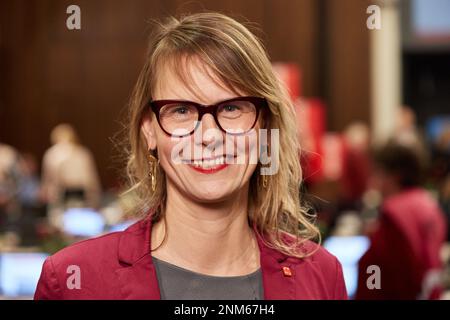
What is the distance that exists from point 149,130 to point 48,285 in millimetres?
248

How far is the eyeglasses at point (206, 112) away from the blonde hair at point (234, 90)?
0.02 metres

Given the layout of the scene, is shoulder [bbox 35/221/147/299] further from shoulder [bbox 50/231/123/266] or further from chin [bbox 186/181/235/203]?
chin [bbox 186/181/235/203]

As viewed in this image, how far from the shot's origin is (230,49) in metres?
1.12

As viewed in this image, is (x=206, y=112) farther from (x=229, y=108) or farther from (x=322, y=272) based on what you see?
(x=322, y=272)

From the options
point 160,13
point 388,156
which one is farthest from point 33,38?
point 160,13

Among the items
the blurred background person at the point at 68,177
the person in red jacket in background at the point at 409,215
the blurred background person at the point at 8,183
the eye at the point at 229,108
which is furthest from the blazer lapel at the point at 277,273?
the blurred background person at the point at 68,177

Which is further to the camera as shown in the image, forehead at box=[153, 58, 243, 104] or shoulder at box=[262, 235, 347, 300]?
shoulder at box=[262, 235, 347, 300]

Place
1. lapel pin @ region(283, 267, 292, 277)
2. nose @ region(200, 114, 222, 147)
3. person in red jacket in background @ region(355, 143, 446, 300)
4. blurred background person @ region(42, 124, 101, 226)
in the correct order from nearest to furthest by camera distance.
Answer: nose @ region(200, 114, 222, 147) < lapel pin @ region(283, 267, 292, 277) < person in red jacket in background @ region(355, 143, 446, 300) < blurred background person @ region(42, 124, 101, 226)

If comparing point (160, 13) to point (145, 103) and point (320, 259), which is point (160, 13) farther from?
point (320, 259)

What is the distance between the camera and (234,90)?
3.65 ft

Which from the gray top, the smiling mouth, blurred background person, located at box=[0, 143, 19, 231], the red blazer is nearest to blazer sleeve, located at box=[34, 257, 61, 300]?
the red blazer

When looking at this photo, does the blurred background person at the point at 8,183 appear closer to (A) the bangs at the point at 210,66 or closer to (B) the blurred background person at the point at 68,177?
(B) the blurred background person at the point at 68,177

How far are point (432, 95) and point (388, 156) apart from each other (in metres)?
10.9

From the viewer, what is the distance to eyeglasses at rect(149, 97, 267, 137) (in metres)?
1.10
